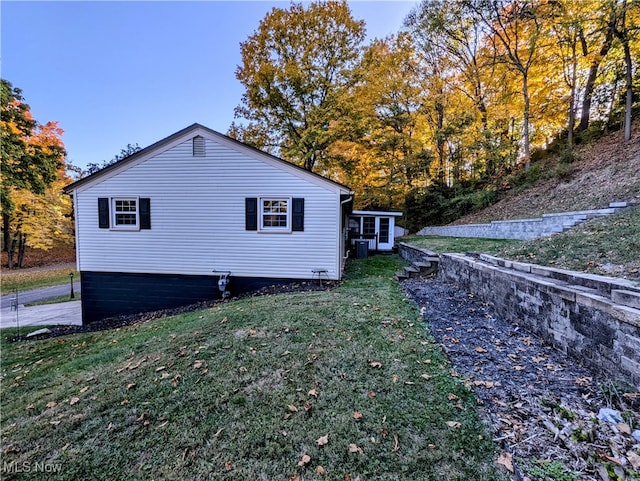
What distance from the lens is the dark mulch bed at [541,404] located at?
70.7 inches

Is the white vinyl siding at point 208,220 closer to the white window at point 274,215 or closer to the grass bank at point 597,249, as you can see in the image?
the white window at point 274,215

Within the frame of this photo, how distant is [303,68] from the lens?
46.6ft

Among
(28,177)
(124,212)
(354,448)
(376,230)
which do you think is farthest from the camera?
(28,177)

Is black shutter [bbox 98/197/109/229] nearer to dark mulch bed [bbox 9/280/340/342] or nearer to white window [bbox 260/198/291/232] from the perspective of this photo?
dark mulch bed [bbox 9/280/340/342]

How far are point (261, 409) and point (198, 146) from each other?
7.88 metres

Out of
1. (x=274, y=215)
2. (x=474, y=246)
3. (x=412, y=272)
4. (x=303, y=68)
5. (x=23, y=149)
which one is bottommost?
(x=412, y=272)

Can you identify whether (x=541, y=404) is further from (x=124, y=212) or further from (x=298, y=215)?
(x=124, y=212)

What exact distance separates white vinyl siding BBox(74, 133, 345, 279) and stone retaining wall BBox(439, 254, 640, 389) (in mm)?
4721

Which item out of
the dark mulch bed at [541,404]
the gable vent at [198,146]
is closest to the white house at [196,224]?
the gable vent at [198,146]

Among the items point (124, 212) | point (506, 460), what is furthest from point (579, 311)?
point (124, 212)

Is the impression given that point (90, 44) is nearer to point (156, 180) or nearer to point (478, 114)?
point (156, 180)

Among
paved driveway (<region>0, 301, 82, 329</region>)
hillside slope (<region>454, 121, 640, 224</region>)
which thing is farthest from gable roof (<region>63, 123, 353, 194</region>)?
hillside slope (<region>454, 121, 640, 224</region>)

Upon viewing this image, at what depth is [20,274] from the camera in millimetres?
18000

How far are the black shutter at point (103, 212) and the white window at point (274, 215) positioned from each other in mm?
4886
